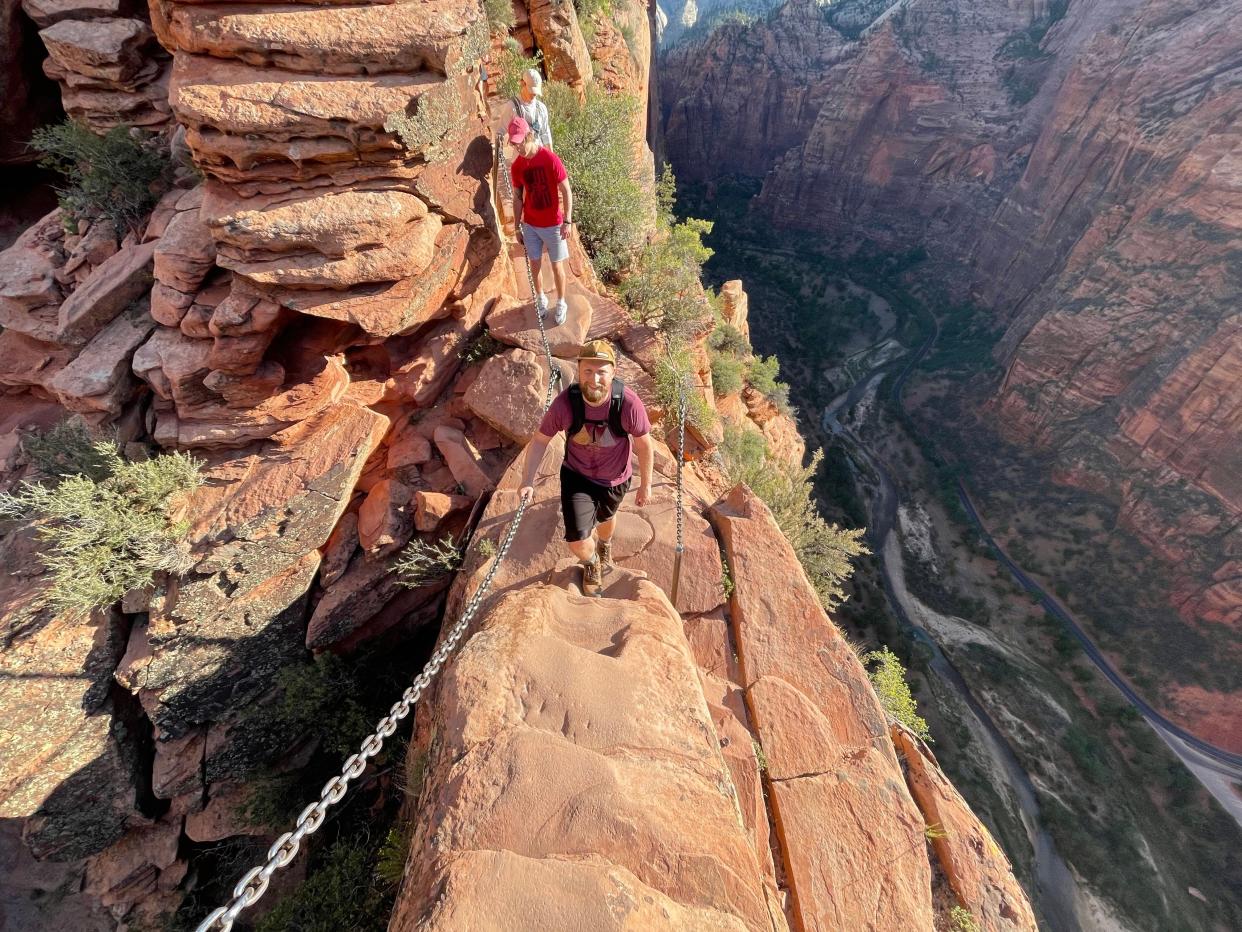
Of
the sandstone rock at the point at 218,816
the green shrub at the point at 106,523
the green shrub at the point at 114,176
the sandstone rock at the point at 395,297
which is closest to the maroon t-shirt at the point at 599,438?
the sandstone rock at the point at 395,297

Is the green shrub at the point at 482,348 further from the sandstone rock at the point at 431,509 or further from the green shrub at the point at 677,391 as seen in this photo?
the green shrub at the point at 677,391

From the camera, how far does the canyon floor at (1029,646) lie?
17859 millimetres

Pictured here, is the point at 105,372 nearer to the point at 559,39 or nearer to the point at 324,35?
the point at 324,35

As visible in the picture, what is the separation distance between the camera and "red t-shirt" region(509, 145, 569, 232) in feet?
20.2

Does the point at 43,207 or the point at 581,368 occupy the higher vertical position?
the point at 581,368

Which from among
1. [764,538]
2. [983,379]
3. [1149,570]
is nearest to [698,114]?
[983,379]

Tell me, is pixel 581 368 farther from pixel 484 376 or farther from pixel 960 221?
pixel 960 221

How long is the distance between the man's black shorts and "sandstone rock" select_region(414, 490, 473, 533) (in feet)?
8.13

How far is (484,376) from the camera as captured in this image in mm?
7074

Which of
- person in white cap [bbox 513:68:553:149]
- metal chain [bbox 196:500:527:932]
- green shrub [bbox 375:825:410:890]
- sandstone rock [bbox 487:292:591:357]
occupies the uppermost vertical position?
person in white cap [bbox 513:68:553:149]

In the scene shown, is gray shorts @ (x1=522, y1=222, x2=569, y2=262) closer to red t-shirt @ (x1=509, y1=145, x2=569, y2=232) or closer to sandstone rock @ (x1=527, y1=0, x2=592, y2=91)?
red t-shirt @ (x1=509, y1=145, x2=569, y2=232)

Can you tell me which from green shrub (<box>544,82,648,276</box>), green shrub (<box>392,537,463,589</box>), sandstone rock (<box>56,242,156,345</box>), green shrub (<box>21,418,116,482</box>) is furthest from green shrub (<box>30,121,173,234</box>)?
green shrub (<box>392,537,463,589</box>)

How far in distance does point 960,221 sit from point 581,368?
65441 millimetres

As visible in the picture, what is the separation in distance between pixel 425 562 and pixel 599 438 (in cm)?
341
